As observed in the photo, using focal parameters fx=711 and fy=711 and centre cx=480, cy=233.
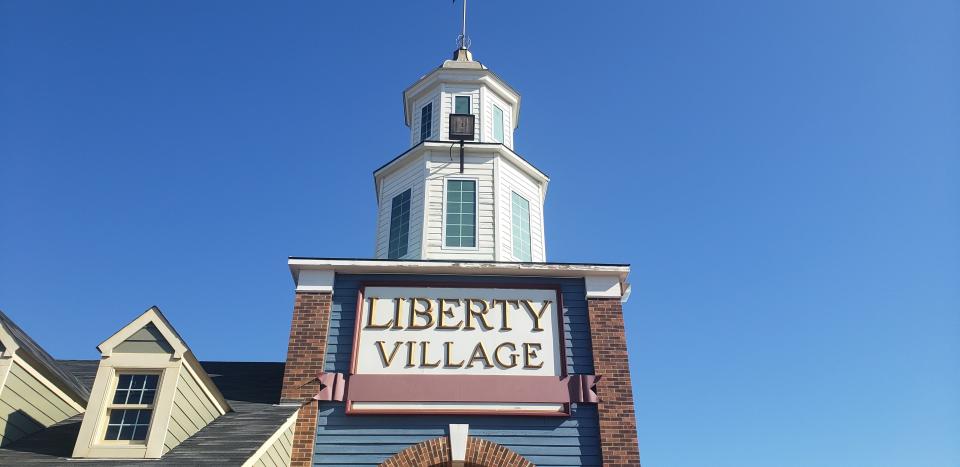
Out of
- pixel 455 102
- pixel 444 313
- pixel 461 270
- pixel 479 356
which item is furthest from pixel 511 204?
pixel 479 356

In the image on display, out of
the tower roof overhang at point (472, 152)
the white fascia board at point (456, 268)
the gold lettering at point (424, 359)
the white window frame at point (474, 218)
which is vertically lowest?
the gold lettering at point (424, 359)

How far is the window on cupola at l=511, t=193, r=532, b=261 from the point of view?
635 inches

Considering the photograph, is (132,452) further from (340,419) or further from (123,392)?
(340,419)

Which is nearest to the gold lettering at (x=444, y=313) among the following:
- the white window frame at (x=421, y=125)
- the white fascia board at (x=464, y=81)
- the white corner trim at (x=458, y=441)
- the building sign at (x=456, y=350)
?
the building sign at (x=456, y=350)

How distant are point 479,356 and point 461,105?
787 centimetres

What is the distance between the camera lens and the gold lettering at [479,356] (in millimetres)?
12961

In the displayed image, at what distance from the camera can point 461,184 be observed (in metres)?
16.7

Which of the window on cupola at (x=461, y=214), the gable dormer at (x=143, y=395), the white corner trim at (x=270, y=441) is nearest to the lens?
the white corner trim at (x=270, y=441)

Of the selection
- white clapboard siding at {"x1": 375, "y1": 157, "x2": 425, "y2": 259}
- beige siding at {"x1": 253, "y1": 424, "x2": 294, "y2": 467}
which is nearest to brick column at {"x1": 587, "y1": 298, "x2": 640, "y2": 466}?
white clapboard siding at {"x1": 375, "y1": 157, "x2": 425, "y2": 259}

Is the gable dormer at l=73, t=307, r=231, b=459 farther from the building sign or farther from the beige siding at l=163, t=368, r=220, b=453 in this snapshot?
the building sign

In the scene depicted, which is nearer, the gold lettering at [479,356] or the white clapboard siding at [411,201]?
the gold lettering at [479,356]

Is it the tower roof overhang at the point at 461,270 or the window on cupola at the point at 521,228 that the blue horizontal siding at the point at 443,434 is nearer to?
the tower roof overhang at the point at 461,270

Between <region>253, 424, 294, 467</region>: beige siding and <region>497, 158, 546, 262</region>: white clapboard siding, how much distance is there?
5.96 m

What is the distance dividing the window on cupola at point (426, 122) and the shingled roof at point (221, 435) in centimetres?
719
